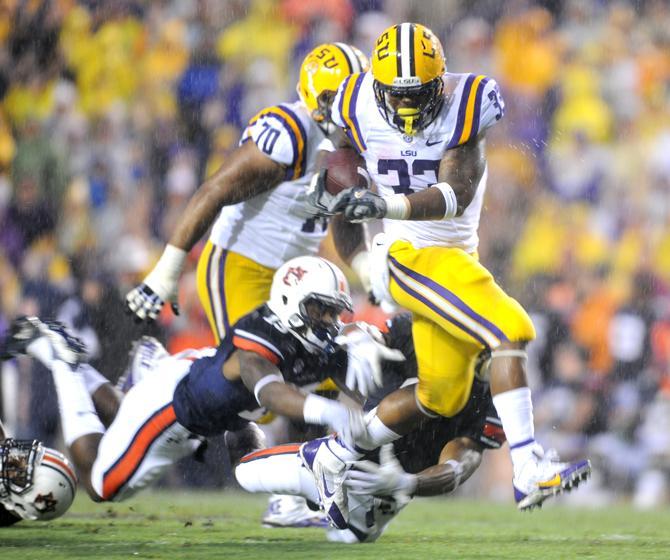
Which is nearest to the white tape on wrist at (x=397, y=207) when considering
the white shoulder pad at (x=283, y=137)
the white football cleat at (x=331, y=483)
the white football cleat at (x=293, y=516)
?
the white football cleat at (x=331, y=483)

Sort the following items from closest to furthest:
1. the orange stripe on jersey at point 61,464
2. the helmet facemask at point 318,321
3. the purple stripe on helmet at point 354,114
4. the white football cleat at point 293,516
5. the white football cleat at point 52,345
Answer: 1. the helmet facemask at point 318,321
2. the purple stripe on helmet at point 354,114
3. the orange stripe on jersey at point 61,464
4. the white football cleat at point 52,345
5. the white football cleat at point 293,516

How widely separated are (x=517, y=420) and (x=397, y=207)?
2.62ft

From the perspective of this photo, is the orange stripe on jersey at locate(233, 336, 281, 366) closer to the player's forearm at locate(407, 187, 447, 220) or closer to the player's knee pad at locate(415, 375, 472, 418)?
the player's knee pad at locate(415, 375, 472, 418)

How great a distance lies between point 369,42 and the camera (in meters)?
9.34

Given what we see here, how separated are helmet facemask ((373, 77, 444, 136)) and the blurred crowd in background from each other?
3.27 metres

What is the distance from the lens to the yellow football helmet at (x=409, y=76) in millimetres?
4457

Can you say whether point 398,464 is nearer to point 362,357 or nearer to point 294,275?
point 362,357

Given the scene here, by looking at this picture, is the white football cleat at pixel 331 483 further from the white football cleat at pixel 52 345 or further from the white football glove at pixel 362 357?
the white football cleat at pixel 52 345

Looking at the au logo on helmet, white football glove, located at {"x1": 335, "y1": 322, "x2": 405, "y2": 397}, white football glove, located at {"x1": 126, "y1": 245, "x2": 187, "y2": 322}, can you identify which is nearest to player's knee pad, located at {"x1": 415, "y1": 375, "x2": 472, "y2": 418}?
white football glove, located at {"x1": 335, "y1": 322, "x2": 405, "y2": 397}

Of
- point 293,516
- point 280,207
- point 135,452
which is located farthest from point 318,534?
point 280,207

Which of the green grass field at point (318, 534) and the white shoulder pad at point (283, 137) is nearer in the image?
the green grass field at point (318, 534)

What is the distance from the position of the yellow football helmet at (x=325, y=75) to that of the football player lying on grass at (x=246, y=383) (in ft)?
2.93

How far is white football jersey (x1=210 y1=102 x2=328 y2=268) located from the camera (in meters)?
5.35

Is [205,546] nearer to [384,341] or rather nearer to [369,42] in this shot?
[384,341]
